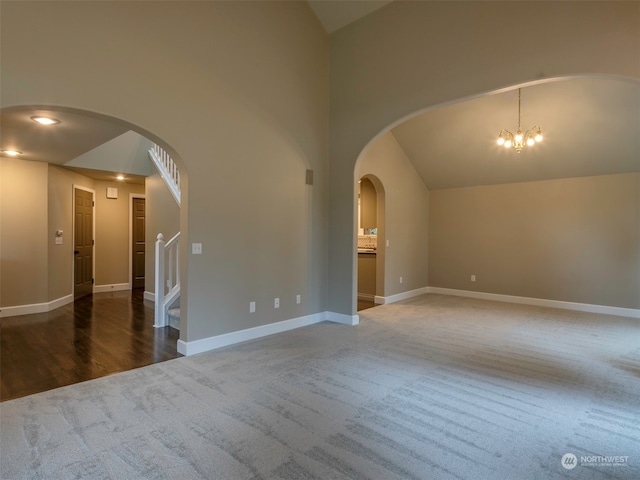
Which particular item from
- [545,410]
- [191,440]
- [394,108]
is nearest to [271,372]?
[191,440]

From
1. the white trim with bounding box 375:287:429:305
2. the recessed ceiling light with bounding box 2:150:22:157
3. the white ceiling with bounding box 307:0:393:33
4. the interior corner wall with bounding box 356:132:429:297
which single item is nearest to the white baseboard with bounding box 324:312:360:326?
the white trim with bounding box 375:287:429:305

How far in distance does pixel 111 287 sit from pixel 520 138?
858 centimetres

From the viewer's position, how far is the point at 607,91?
14.6ft

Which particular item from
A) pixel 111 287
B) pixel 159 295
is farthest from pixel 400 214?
pixel 111 287

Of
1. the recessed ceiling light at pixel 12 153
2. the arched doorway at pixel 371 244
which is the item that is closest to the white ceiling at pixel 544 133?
the arched doorway at pixel 371 244

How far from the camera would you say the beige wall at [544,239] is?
5680 millimetres

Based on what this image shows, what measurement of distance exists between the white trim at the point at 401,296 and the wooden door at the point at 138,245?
5.62 meters

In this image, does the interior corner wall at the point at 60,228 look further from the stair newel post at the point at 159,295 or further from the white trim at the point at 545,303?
the white trim at the point at 545,303

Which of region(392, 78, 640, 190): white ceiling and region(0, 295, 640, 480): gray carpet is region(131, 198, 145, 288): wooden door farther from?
region(392, 78, 640, 190): white ceiling

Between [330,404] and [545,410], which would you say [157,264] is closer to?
[330,404]

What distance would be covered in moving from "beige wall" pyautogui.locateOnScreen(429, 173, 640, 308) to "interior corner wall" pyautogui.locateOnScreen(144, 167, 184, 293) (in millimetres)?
5542

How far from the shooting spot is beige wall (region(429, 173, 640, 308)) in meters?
5.68

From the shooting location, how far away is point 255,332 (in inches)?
168

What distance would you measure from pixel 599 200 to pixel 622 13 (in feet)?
13.2
